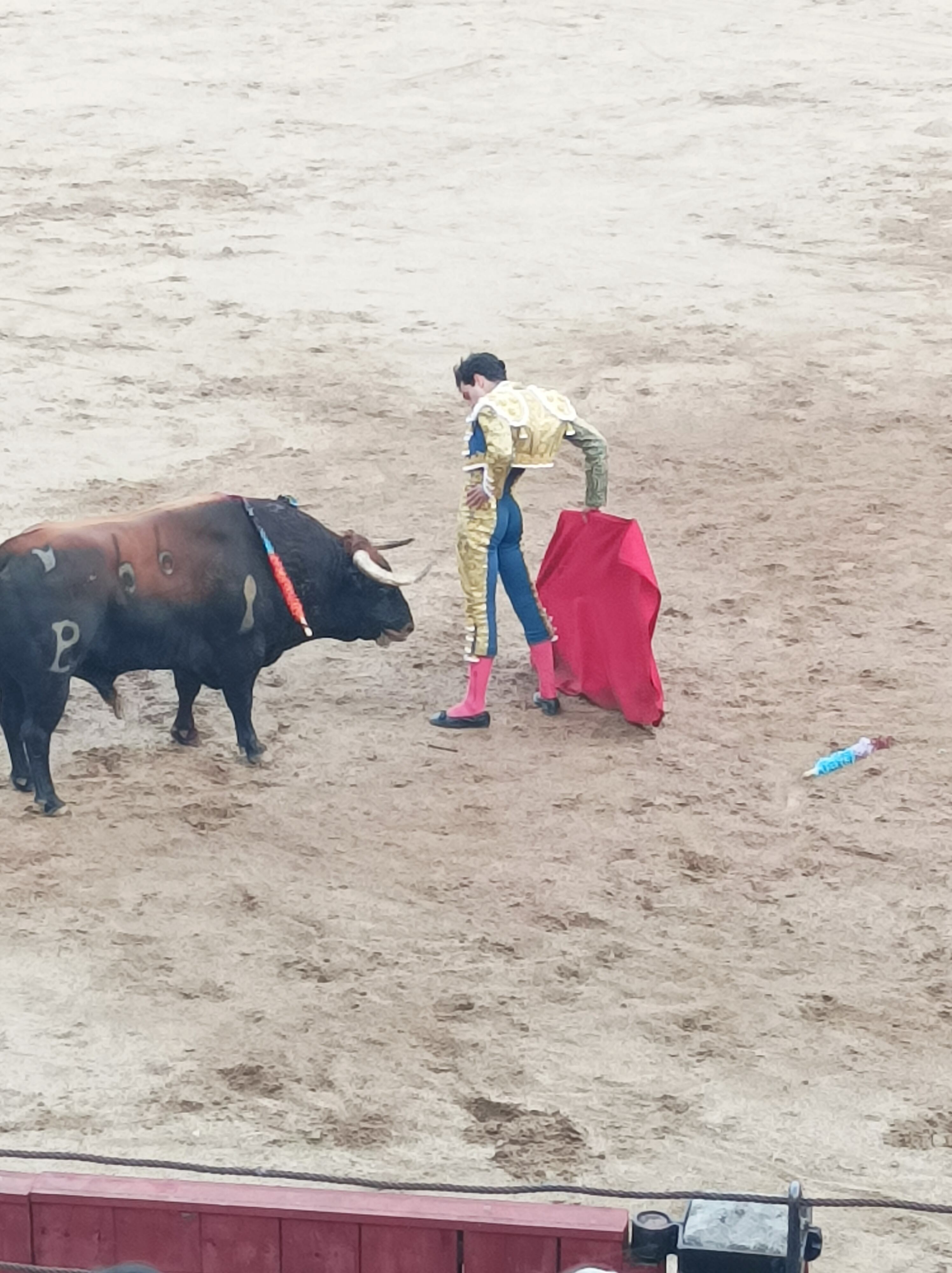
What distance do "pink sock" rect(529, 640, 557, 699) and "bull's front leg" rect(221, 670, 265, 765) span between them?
3.60 ft

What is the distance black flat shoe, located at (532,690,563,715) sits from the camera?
8.19m

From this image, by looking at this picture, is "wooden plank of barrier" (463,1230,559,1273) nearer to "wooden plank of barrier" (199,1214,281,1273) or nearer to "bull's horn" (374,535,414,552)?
"wooden plank of barrier" (199,1214,281,1273)

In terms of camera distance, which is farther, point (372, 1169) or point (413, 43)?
point (413, 43)

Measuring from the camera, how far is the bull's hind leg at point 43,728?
7.11 metres

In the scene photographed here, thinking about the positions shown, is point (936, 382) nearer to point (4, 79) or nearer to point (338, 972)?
point (338, 972)

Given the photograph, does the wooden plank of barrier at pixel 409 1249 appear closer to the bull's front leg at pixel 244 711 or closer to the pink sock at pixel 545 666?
the bull's front leg at pixel 244 711

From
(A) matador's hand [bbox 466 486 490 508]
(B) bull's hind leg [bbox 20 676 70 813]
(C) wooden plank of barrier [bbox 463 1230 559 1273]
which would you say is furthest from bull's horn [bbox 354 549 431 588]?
(C) wooden plank of barrier [bbox 463 1230 559 1273]

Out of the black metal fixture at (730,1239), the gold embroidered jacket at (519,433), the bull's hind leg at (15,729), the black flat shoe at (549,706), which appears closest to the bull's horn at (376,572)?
the gold embroidered jacket at (519,433)

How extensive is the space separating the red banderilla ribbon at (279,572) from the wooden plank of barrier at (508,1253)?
4047mm

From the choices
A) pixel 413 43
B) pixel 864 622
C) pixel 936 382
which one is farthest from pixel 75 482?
pixel 413 43

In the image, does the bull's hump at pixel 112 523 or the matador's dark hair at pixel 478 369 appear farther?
the matador's dark hair at pixel 478 369

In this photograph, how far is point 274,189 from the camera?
1427 centimetres

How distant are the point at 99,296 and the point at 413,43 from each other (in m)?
5.31

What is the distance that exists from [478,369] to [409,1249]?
4326 millimetres
